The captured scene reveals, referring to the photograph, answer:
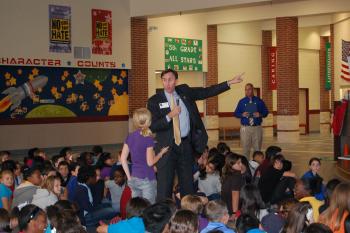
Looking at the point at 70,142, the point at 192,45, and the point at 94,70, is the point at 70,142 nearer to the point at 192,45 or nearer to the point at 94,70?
the point at 94,70

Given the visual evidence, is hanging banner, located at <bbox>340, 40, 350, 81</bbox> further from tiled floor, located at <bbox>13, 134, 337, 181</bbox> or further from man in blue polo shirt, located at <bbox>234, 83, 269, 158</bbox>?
man in blue polo shirt, located at <bbox>234, 83, 269, 158</bbox>

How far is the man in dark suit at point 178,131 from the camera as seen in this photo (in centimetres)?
746

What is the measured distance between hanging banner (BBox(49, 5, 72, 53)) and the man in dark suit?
14561mm

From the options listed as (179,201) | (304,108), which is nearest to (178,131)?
(179,201)

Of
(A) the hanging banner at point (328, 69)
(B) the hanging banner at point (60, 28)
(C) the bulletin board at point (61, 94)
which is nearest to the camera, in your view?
(C) the bulletin board at point (61, 94)

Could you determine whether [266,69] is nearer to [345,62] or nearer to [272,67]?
[272,67]

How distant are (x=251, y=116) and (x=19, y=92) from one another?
8839 millimetres

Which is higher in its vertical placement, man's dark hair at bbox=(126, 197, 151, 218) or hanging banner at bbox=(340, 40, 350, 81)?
hanging banner at bbox=(340, 40, 350, 81)

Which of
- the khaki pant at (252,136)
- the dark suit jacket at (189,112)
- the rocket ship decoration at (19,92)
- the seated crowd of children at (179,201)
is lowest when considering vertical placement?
the seated crowd of children at (179,201)

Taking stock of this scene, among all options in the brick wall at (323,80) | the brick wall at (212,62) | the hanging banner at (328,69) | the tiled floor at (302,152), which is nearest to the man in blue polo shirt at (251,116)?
the tiled floor at (302,152)

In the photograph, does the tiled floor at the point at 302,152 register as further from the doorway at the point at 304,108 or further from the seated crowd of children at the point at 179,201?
the doorway at the point at 304,108

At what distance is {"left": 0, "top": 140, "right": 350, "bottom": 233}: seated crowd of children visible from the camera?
18.5 feet

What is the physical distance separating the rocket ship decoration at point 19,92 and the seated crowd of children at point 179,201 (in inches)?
310

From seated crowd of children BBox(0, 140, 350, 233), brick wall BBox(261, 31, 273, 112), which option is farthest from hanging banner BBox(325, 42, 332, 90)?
seated crowd of children BBox(0, 140, 350, 233)
